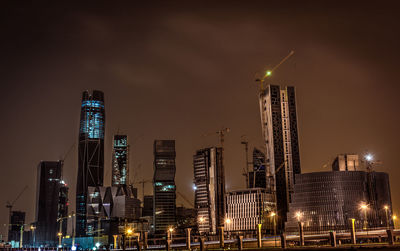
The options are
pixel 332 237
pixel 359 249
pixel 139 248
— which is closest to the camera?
pixel 359 249

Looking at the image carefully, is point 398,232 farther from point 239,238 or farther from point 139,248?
point 139,248

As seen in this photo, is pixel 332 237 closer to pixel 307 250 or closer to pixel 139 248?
pixel 307 250

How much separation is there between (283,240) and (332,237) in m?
9.46

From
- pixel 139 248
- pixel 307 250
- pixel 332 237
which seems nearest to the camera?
pixel 307 250

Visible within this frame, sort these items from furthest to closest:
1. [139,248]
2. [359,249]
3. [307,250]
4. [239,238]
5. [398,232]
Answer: [398,232], [139,248], [239,238], [307,250], [359,249]

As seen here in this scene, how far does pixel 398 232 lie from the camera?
139m

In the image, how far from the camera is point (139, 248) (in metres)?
120

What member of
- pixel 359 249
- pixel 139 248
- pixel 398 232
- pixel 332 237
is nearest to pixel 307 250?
pixel 359 249

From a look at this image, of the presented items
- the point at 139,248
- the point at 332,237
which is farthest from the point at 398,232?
the point at 139,248

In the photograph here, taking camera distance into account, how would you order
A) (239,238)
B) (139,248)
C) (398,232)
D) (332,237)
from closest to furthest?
(332,237) < (239,238) < (139,248) < (398,232)

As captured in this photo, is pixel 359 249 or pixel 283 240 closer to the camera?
pixel 359 249

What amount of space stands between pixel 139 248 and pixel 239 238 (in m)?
30.4

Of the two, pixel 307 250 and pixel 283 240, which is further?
pixel 283 240

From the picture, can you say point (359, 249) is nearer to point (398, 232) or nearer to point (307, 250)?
point (307, 250)
